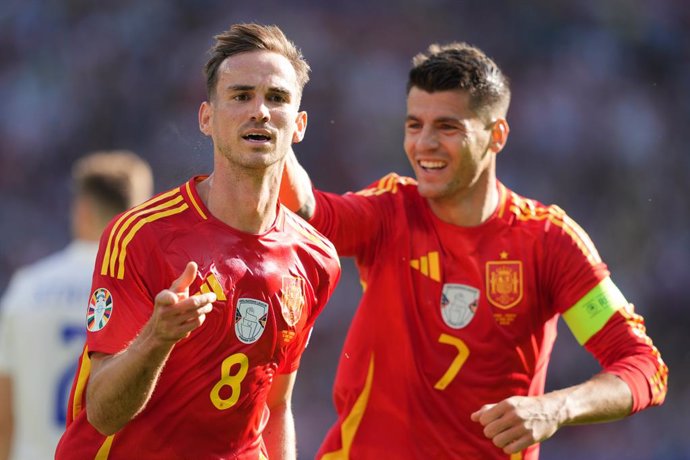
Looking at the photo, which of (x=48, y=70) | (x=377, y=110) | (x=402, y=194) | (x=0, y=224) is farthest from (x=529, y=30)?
(x=402, y=194)

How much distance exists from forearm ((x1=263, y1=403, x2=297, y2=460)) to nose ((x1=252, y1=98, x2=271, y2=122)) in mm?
1204

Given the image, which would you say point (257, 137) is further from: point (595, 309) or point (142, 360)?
point (595, 309)

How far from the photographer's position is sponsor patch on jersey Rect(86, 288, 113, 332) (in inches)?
142

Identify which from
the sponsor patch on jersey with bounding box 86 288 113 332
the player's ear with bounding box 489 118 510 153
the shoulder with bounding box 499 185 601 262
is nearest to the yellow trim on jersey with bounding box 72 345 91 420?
the sponsor patch on jersey with bounding box 86 288 113 332

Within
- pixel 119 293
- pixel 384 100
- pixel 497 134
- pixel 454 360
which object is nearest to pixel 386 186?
pixel 497 134

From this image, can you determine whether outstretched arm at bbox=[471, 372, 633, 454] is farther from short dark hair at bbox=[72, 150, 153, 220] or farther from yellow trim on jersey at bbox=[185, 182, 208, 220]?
short dark hair at bbox=[72, 150, 153, 220]

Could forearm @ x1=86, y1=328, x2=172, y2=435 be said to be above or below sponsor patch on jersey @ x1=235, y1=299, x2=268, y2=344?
below

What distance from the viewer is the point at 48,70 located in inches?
450

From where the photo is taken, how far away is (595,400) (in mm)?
4590

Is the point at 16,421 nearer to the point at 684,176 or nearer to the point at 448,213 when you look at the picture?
the point at 448,213

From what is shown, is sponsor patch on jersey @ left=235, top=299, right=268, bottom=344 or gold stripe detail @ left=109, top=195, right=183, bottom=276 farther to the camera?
sponsor patch on jersey @ left=235, top=299, right=268, bottom=344

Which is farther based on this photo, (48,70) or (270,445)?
(48,70)

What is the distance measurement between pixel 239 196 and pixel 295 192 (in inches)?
32.8

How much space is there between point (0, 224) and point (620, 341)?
310 inches
